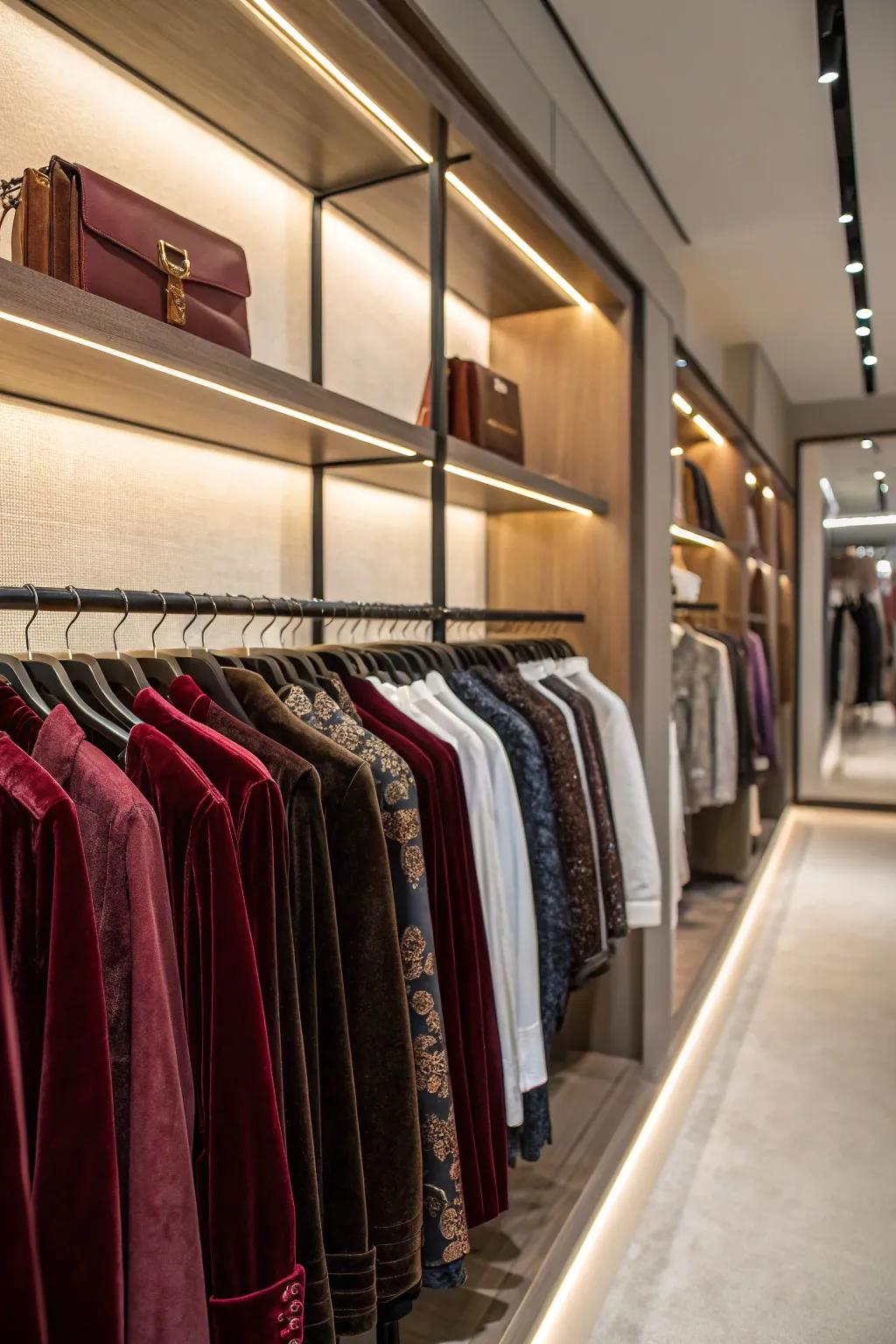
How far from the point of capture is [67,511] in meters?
1.47

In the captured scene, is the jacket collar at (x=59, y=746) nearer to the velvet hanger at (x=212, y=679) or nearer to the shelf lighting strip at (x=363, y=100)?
the velvet hanger at (x=212, y=679)

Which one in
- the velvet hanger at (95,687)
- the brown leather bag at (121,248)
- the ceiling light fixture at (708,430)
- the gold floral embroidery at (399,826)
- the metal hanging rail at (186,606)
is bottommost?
the gold floral embroidery at (399,826)

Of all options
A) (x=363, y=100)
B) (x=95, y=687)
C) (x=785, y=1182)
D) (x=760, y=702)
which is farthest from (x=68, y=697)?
(x=760, y=702)

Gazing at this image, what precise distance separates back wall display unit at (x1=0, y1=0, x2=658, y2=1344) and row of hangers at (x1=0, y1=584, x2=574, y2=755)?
1 cm

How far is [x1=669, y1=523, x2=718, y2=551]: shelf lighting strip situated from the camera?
11.7ft

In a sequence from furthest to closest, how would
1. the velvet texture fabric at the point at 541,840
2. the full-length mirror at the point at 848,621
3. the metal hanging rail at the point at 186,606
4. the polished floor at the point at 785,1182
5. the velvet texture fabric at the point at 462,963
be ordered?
1. the full-length mirror at the point at 848,621
2. the polished floor at the point at 785,1182
3. the velvet texture fabric at the point at 541,840
4. the velvet texture fabric at the point at 462,963
5. the metal hanging rail at the point at 186,606

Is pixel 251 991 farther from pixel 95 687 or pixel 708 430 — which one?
pixel 708 430

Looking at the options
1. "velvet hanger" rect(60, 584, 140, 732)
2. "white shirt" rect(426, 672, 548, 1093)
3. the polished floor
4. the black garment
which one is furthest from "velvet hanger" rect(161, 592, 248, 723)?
the black garment

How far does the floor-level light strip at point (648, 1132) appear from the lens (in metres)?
1.79

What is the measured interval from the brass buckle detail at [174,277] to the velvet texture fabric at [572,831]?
89 centimetres

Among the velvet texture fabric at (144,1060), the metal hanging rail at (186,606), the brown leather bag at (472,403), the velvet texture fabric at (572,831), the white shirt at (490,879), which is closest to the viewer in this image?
the velvet texture fabric at (144,1060)

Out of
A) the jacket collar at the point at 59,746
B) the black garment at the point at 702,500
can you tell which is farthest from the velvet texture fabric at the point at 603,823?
the black garment at the point at 702,500

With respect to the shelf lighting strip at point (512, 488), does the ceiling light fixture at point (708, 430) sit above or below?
above

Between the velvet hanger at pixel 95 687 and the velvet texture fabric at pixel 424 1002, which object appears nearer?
the velvet hanger at pixel 95 687
